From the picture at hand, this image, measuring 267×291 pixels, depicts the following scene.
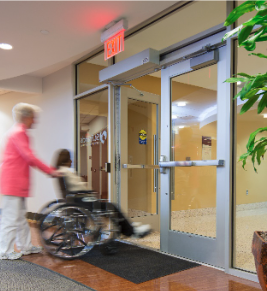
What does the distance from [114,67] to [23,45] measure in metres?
1.17

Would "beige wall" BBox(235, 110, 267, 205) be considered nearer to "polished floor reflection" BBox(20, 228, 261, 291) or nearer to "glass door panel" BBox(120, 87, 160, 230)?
"polished floor reflection" BBox(20, 228, 261, 291)

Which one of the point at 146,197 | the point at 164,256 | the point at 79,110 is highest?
the point at 79,110

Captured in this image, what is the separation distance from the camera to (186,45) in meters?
3.27

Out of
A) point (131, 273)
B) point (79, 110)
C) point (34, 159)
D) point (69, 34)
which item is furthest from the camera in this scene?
point (79, 110)

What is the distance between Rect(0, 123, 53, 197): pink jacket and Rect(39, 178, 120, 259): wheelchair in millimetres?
329

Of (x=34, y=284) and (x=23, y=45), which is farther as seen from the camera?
(x=23, y=45)

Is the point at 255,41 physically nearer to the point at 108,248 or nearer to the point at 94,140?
the point at 108,248

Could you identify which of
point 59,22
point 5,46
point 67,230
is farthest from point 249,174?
point 5,46

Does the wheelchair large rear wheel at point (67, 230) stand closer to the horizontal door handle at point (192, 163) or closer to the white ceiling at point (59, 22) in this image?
the horizontal door handle at point (192, 163)

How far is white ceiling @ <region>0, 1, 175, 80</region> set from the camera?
9.82ft

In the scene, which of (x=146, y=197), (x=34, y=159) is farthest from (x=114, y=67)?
(x=146, y=197)

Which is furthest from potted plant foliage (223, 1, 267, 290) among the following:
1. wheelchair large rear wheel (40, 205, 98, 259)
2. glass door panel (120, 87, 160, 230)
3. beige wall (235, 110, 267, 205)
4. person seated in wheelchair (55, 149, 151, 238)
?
glass door panel (120, 87, 160, 230)

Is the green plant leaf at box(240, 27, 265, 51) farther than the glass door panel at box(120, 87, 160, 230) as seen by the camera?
No

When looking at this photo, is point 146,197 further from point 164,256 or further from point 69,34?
point 69,34
